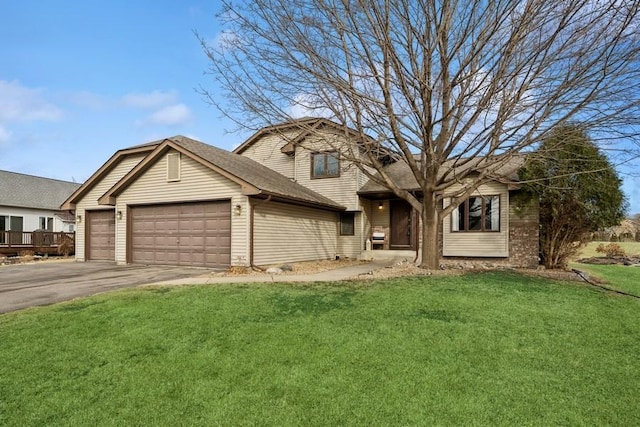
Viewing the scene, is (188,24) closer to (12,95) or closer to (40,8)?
(40,8)

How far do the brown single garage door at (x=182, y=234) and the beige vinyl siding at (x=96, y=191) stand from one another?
10.6ft

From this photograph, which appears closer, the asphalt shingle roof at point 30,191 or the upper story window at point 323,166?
the upper story window at point 323,166

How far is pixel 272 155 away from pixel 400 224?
293 inches

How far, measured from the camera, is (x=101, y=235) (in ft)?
57.7

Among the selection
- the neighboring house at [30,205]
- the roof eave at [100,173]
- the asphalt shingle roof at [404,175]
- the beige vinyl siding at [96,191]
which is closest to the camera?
the asphalt shingle roof at [404,175]

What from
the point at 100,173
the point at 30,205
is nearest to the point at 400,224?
the point at 100,173

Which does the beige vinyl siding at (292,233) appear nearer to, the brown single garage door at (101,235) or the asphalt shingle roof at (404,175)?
the asphalt shingle roof at (404,175)

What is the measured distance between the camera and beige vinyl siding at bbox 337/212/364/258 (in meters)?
18.1

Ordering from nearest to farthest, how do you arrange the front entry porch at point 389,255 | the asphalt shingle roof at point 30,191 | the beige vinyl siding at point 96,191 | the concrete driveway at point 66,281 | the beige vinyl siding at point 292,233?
the concrete driveway at point 66,281 < the beige vinyl siding at point 292,233 < the front entry porch at point 389,255 < the beige vinyl siding at point 96,191 < the asphalt shingle roof at point 30,191

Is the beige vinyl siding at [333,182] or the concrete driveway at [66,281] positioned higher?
the beige vinyl siding at [333,182]

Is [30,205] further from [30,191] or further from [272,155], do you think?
[272,155]

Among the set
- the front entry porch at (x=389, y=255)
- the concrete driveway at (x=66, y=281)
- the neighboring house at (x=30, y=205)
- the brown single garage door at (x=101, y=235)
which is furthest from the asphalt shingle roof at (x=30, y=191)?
the front entry porch at (x=389, y=255)

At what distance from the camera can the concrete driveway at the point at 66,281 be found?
823 cm

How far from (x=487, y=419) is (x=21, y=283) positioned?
11.8 metres
